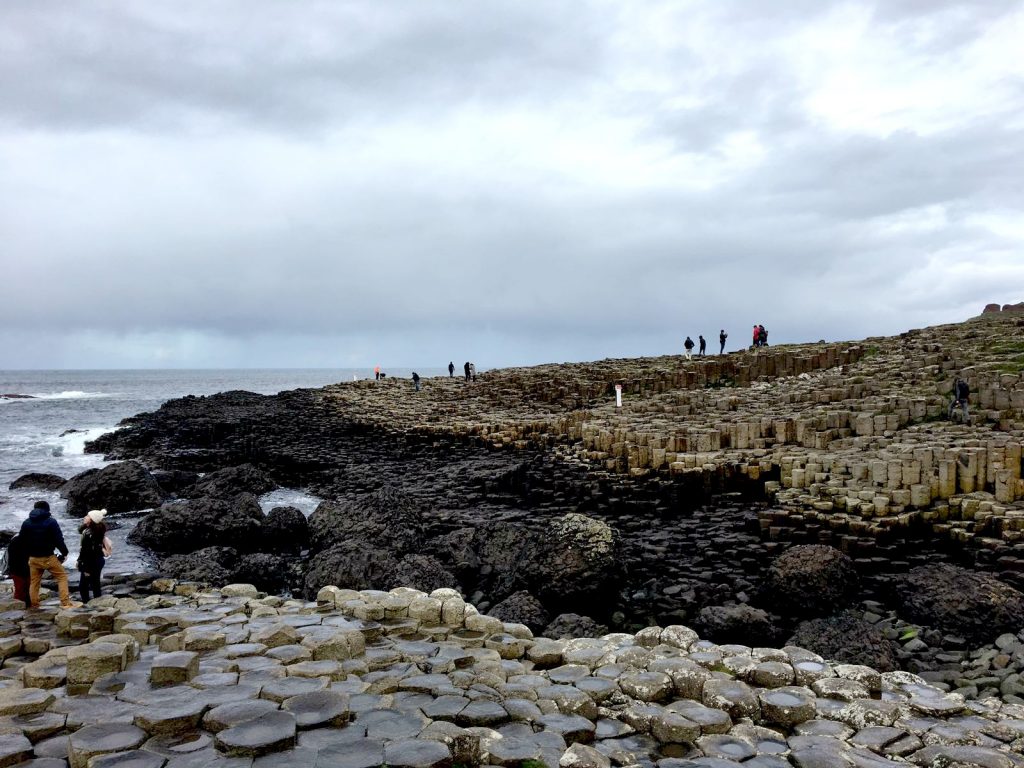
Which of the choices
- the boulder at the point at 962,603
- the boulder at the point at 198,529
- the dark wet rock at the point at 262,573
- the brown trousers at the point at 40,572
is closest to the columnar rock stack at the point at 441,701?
the brown trousers at the point at 40,572

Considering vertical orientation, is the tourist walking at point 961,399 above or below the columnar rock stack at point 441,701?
above

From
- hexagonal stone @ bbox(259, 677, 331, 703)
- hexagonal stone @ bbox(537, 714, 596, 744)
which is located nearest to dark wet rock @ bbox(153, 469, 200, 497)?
hexagonal stone @ bbox(259, 677, 331, 703)

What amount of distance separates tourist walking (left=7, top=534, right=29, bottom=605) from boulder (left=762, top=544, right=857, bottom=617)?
473 inches

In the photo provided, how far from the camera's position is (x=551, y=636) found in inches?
434

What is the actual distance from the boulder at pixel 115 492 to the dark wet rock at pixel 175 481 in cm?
255

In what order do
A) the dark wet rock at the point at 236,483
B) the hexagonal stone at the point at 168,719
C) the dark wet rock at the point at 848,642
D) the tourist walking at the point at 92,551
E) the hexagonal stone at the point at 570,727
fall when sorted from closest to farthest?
the hexagonal stone at the point at 168,719 < the hexagonal stone at the point at 570,727 < the dark wet rock at the point at 848,642 < the tourist walking at the point at 92,551 < the dark wet rock at the point at 236,483

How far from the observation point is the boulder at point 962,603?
10.3 metres

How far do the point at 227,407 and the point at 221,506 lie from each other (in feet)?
115

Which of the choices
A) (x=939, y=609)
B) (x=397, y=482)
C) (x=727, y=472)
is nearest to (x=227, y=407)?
(x=397, y=482)

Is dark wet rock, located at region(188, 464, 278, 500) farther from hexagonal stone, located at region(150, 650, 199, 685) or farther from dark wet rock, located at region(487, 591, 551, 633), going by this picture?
hexagonal stone, located at region(150, 650, 199, 685)

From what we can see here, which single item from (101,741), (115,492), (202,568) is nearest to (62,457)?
(115,492)

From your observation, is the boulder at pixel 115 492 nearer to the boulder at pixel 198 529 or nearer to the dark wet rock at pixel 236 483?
the dark wet rock at pixel 236 483

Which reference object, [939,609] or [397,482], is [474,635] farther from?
[397,482]

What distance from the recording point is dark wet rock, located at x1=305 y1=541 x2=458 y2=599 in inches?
526
